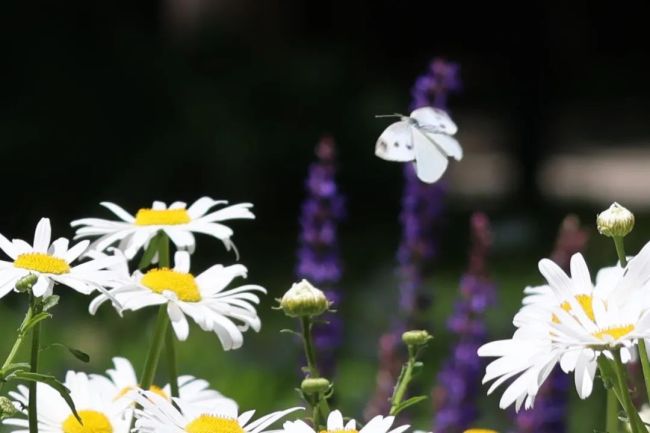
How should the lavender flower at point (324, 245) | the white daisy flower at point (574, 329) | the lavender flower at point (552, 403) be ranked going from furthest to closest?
the lavender flower at point (324, 245) < the lavender flower at point (552, 403) < the white daisy flower at point (574, 329)

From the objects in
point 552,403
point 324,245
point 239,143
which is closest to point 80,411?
point 552,403

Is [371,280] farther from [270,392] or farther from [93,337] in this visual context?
[270,392]

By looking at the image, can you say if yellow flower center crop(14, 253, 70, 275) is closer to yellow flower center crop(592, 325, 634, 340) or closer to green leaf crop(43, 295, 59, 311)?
green leaf crop(43, 295, 59, 311)

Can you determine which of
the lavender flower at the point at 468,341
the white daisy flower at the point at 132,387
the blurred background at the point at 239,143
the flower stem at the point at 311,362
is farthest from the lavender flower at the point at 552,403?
the blurred background at the point at 239,143

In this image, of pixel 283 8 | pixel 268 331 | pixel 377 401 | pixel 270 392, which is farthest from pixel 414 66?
pixel 377 401

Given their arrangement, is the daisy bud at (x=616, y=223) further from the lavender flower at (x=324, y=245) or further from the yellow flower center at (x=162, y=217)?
the lavender flower at (x=324, y=245)
